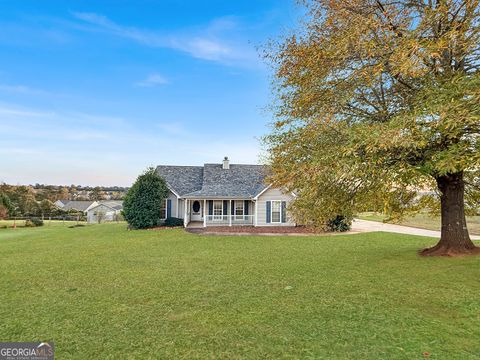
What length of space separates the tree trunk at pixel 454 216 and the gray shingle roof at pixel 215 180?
49.2 ft

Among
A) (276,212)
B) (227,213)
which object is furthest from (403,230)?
(227,213)

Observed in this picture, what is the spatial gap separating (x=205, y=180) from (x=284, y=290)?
66.8 feet

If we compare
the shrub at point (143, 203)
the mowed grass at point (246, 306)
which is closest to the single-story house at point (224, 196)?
the shrub at point (143, 203)

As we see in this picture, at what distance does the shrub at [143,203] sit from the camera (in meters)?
22.7

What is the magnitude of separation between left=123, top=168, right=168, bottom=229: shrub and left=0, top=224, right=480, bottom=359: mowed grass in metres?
11.2

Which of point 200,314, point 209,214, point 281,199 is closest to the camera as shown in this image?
point 200,314

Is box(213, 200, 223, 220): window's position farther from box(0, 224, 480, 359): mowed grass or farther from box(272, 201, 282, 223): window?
box(0, 224, 480, 359): mowed grass

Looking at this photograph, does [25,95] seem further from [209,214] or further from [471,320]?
[471,320]

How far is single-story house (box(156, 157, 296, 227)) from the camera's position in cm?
2370

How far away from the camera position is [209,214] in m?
25.4

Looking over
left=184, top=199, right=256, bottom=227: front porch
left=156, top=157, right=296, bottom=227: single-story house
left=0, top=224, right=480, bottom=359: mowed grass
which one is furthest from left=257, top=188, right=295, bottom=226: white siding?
left=0, top=224, right=480, bottom=359: mowed grass

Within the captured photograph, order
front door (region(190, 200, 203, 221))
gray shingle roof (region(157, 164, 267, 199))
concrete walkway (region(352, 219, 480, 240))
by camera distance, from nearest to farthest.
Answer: concrete walkway (region(352, 219, 480, 240)), gray shingle roof (region(157, 164, 267, 199)), front door (region(190, 200, 203, 221))

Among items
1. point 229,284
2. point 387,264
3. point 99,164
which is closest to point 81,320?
point 229,284

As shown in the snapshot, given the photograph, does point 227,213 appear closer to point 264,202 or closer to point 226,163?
point 264,202
